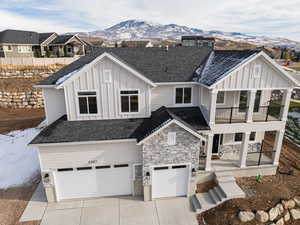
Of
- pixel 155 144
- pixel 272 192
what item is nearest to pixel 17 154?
pixel 155 144

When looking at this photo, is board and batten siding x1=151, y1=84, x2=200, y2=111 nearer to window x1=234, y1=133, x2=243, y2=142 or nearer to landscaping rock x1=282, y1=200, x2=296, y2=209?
window x1=234, y1=133, x2=243, y2=142

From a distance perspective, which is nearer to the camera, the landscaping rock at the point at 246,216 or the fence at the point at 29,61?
the landscaping rock at the point at 246,216

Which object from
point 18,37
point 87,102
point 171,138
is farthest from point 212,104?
point 18,37

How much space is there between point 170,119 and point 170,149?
1678mm

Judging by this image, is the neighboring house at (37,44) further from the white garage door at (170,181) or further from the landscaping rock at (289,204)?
the landscaping rock at (289,204)

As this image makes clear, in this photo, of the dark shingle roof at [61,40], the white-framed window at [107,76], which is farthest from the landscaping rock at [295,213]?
the dark shingle roof at [61,40]

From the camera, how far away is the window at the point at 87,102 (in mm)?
11414

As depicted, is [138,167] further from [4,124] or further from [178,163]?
[4,124]

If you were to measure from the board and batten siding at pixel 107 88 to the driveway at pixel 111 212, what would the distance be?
487 cm

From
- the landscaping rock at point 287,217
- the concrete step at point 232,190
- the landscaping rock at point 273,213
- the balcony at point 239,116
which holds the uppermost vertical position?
the balcony at point 239,116

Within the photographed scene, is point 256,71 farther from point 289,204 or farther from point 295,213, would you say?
point 295,213

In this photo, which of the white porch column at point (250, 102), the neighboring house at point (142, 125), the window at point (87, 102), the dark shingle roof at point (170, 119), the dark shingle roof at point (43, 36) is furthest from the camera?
the dark shingle roof at point (43, 36)

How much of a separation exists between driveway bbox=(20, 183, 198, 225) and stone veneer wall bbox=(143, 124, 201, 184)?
1.62 metres

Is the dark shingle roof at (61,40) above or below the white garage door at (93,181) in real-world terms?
above
